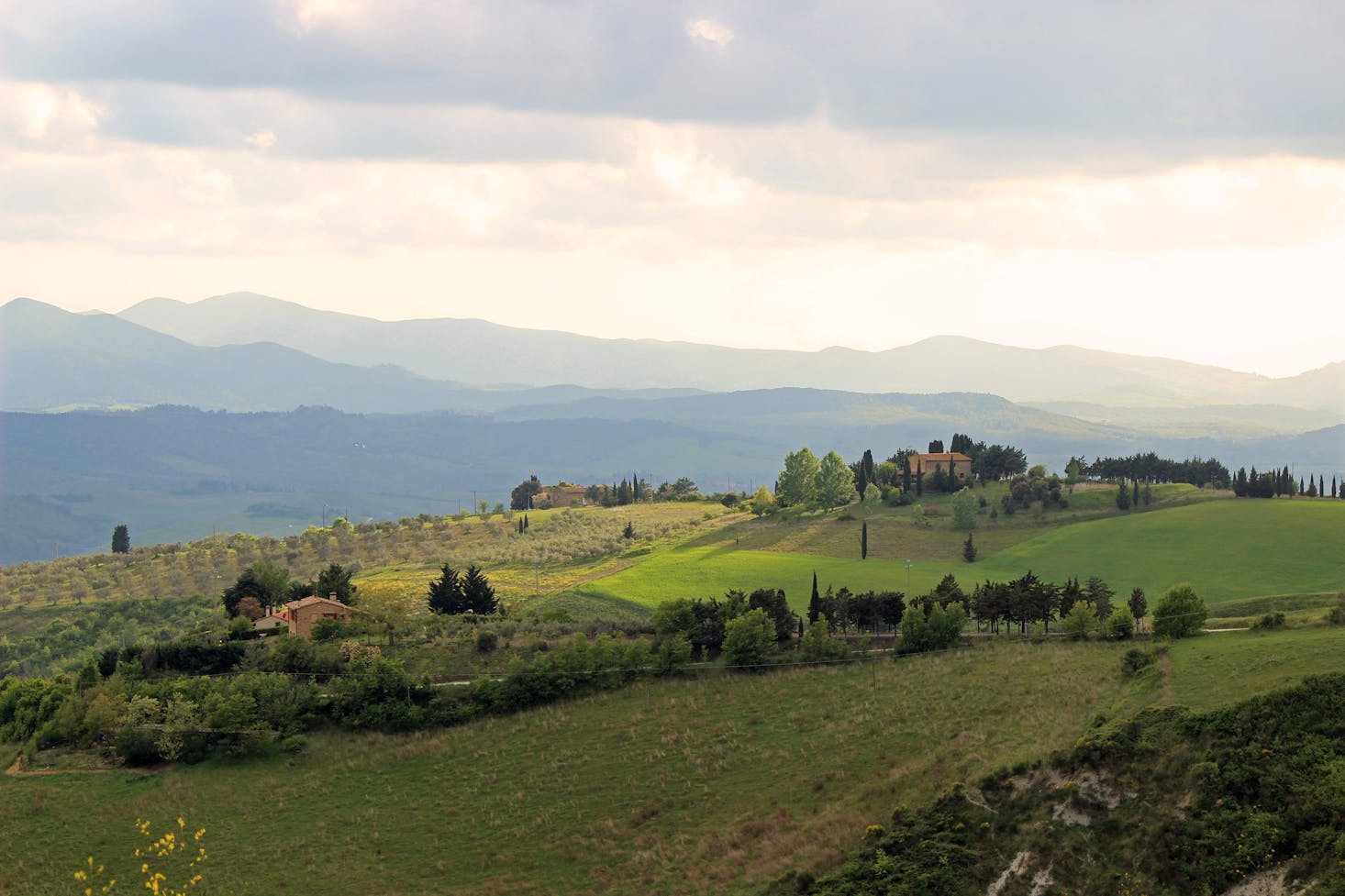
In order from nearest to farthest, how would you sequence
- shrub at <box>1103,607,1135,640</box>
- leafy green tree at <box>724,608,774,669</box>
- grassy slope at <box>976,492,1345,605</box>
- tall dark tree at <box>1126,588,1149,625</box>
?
1. shrub at <box>1103,607,1135,640</box>
2. leafy green tree at <box>724,608,774,669</box>
3. tall dark tree at <box>1126,588,1149,625</box>
4. grassy slope at <box>976,492,1345,605</box>

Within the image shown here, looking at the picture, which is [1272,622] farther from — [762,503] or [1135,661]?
[762,503]

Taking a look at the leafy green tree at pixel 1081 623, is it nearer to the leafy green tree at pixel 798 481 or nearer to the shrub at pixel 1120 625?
the shrub at pixel 1120 625

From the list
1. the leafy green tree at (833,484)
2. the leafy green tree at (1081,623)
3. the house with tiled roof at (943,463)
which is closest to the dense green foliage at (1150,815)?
the leafy green tree at (1081,623)

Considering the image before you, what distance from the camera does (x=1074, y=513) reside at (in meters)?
143

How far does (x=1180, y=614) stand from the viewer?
62969 mm

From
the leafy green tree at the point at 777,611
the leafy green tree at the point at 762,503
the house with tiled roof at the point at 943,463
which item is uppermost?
the house with tiled roof at the point at 943,463

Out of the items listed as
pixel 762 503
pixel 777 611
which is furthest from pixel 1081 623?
pixel 762 503

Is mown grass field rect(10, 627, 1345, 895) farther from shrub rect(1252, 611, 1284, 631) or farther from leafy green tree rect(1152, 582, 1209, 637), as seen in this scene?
leafy green tree rect(1152, 582, 1209, 637)

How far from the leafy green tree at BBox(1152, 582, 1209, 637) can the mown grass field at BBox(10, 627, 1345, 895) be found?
79.7 inches

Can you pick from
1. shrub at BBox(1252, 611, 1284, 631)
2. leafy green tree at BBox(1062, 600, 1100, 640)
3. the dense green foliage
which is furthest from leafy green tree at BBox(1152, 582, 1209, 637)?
the dense green foliage

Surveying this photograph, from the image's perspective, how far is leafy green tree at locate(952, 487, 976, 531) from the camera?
461 feet

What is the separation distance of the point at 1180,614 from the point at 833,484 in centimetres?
10269

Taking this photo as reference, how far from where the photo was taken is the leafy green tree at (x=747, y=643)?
2862 inches

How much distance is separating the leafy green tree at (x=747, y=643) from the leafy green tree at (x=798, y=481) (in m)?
95.7
